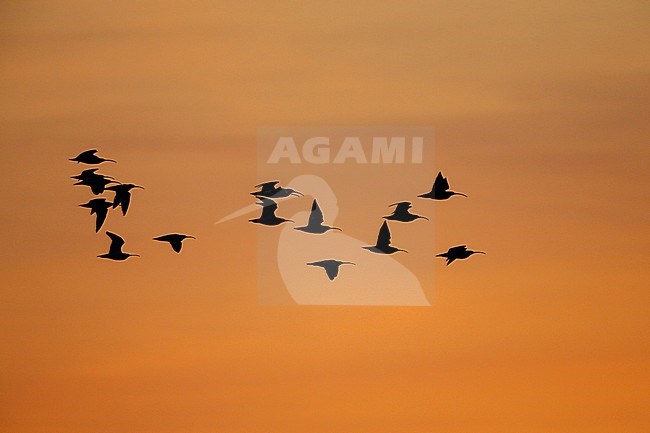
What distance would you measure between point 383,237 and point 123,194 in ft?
3.24

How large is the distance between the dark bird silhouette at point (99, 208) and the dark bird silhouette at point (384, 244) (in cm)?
99

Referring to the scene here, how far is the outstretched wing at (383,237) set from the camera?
240 cm

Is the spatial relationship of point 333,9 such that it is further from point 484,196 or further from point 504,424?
point 504,424

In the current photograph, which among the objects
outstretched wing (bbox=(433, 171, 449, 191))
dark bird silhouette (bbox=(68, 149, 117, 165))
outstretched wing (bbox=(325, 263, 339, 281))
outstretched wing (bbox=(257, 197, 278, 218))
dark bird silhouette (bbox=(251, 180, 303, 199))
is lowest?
outstretched wing (bbox=(325, 263, 339, 281))

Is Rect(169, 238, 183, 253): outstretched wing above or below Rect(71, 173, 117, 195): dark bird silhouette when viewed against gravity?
below

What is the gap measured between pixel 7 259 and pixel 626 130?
237cm

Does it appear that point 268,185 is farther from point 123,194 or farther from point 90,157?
point 90,157

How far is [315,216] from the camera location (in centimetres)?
241

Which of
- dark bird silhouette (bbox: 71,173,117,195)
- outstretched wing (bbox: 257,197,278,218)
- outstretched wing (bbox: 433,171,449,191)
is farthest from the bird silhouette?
dark bird silhouette (bbox: 71,173,117,195)

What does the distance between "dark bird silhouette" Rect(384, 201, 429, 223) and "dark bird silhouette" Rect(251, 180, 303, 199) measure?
13.9 inches

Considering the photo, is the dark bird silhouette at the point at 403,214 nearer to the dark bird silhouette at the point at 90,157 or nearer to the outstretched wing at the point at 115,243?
the outstretched wing at the point at 115,243

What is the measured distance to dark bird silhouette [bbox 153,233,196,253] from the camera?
2.45 meters

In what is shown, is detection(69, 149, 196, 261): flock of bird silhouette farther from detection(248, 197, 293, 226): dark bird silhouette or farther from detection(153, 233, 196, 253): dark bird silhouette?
detection(248, 197, 293, 226): dark bird silhouette

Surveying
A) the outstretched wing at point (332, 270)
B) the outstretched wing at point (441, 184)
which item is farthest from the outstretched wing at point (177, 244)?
the outstretched wing at point (441, 184)
